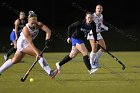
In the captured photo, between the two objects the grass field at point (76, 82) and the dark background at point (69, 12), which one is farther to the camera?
the dark background at point (69, 12)

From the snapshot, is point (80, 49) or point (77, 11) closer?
point (80, 49)

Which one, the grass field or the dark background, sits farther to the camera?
the dark background

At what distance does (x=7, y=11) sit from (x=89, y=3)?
4862 millimetres

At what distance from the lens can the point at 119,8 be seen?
2817cm

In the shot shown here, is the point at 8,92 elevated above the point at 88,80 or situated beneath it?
elevated above

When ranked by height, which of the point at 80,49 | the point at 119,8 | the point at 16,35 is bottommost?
the point at 119,8

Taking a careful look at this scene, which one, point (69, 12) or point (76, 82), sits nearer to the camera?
point (76, 82)

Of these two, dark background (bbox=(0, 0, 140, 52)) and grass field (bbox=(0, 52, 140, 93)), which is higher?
grass field (bbox=(0, 52, 140, 93))

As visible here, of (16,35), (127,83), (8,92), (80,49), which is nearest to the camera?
(8,92)

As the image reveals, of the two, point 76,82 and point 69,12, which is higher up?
point 76,82

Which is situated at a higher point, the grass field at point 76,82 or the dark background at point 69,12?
the grass field at point 76,82

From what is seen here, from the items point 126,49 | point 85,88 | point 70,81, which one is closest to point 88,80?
point 70,81

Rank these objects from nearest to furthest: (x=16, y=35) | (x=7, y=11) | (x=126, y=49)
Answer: (x=16, y=35) < (x=126, y=49) < (x=7, y=11)

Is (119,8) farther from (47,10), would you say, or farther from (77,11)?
(47,10)
